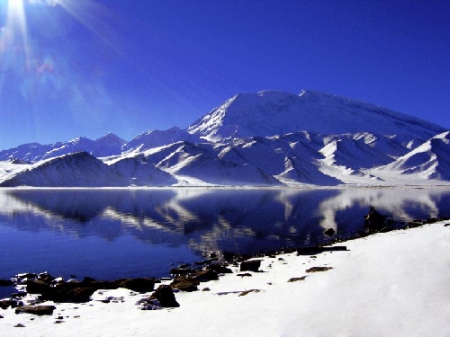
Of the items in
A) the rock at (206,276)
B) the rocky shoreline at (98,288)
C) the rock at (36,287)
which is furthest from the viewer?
the rock at (206,276)

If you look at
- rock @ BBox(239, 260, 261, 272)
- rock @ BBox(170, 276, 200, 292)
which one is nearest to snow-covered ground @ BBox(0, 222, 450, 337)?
rock @ BBox(170, 276, 200, 292)

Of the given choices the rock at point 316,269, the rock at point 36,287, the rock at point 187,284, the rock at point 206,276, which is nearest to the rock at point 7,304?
the rock at point 36,287

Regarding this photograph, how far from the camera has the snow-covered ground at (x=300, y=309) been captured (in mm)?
12141

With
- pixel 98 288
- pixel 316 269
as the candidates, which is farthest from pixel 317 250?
pixel 98 288

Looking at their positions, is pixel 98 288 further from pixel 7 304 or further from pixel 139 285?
pixel 7 304

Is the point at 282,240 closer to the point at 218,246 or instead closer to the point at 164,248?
the point at 218,246

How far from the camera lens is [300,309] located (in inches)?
547

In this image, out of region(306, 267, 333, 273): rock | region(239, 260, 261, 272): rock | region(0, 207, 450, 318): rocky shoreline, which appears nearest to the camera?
region(0, 207, 450, 318): rocky shoreline

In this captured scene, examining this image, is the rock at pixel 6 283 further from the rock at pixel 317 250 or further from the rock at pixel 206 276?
the rock at pixel 317 250

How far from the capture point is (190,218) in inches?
2709

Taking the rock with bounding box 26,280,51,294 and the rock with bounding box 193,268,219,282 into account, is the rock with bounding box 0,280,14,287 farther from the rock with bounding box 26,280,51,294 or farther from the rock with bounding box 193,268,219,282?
the rock with bounding box 193,268,219,282

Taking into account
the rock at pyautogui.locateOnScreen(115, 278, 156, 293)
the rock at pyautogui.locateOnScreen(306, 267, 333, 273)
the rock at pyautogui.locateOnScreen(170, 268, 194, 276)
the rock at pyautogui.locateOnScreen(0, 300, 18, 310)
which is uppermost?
the rock at pyautogui.locateOnScreen(306, 267, 333, 273)

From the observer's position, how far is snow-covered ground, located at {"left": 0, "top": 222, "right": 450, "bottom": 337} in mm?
12141

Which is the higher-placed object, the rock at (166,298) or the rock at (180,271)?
the rock at (166,298)
